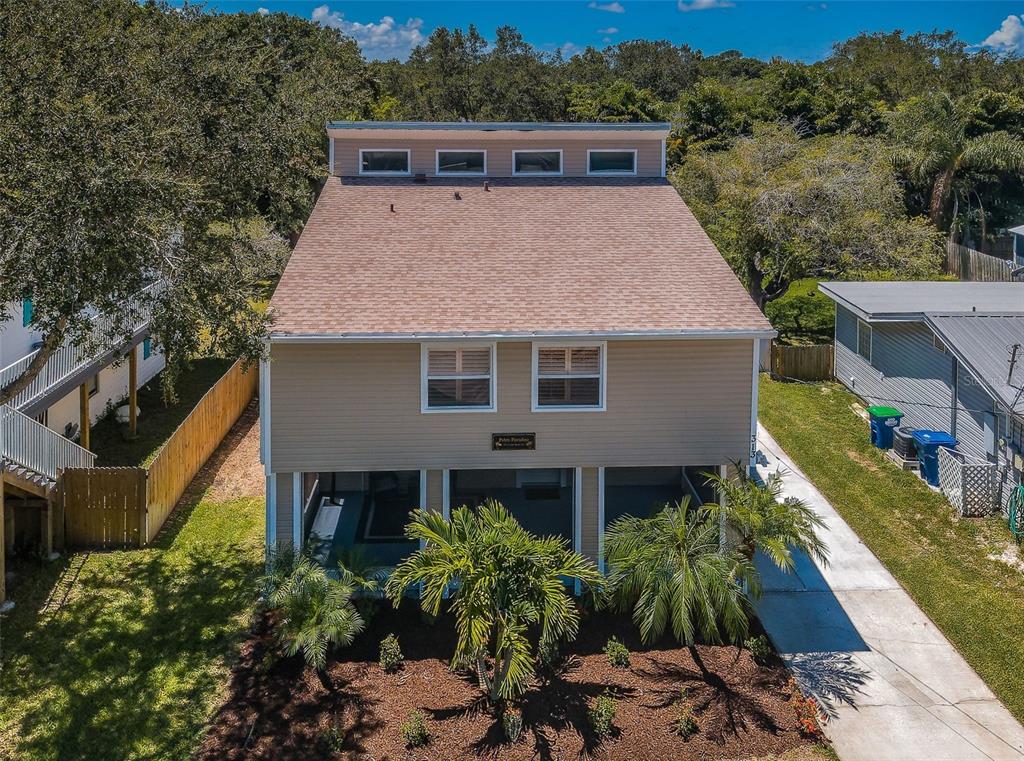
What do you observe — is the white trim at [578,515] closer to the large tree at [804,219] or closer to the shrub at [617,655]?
the shrub at [617,655]

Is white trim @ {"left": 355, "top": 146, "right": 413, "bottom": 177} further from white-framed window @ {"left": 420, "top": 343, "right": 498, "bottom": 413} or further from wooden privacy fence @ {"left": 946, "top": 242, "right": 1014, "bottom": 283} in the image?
wooden privacy fence @ {"left": 946, "top": 242, "right": 1014, "bottom": 283}

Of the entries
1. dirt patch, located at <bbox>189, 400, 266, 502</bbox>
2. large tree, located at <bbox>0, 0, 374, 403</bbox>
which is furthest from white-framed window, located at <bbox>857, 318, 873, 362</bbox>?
dirt patch, located at <bbox>189, 400, 266, 502</bbox>

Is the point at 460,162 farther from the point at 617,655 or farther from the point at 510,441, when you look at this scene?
the point at 617,655

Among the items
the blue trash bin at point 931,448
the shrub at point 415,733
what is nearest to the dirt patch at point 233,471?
the shrub at point 415,733

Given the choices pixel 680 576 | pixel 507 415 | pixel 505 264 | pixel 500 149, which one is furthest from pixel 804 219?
pixel 680 576

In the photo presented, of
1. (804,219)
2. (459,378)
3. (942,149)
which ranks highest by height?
(942,149)

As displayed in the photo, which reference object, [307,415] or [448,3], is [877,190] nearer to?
[307,415]

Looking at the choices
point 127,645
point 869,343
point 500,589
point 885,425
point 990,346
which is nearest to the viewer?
point 500,589

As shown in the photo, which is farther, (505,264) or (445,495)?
(505,264)

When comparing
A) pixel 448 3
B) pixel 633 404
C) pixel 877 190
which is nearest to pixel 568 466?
pixel 633 404
